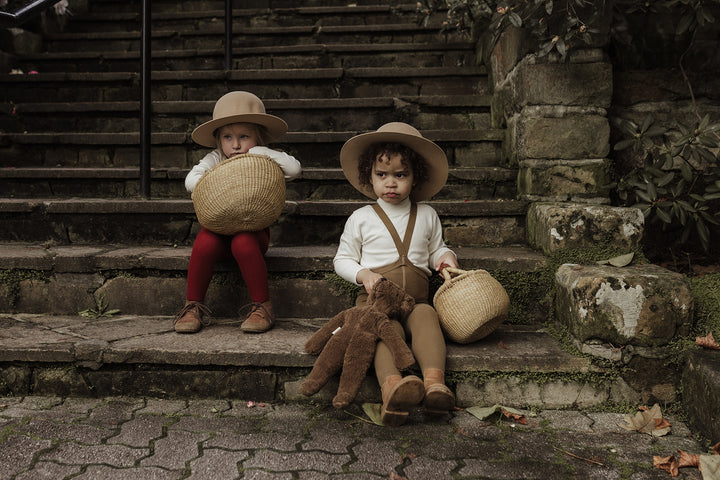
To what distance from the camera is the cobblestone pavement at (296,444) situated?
5.46 feet

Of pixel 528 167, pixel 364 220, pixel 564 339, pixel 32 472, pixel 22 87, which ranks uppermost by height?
pixel 22 87

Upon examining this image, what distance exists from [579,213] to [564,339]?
608 mm

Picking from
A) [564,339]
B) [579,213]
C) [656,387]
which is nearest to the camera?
[656,387]

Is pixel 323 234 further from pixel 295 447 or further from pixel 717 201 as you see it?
pixel 717 201

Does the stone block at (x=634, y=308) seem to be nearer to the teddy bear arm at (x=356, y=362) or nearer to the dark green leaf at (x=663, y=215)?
the dark green leaf at (x=663, y=215)

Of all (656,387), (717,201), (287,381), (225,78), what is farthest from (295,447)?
(225,78)

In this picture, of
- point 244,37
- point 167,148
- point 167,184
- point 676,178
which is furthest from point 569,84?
point 244,37

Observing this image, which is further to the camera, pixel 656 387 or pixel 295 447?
pixel 656 387

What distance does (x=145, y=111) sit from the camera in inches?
125

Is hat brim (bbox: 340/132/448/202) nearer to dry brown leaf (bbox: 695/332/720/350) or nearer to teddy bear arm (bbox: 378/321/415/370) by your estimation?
teddy bear arm (bbox: 378/321/415/370)

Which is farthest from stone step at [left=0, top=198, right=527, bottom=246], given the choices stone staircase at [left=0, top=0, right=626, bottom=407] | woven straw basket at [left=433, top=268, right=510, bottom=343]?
woven straw basket at [left=433, top=268, right=510, bottom=343]

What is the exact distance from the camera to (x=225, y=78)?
4.05 m

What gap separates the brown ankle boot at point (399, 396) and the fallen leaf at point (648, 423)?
77 centimetres

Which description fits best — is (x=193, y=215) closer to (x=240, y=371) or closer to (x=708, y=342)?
(x=240, y=371)
